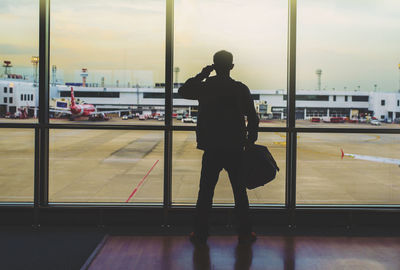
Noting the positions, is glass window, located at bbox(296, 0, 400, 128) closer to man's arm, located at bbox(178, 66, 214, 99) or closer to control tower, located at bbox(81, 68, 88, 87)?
man's arm, located at bbox(178, 66, 214, 99)

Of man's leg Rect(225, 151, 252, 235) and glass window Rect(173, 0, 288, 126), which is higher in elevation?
glass window Rect(173, 0, 288, 126)

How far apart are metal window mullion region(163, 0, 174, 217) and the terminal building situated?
9 centimetres

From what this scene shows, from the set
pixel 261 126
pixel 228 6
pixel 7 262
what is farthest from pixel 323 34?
pixel 7 262

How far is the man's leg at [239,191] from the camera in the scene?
9.51 feet

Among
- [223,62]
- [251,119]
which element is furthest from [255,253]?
[223,62]

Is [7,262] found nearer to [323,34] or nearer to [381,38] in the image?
[323,34]

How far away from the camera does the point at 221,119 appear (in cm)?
284

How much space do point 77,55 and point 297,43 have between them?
253 cm

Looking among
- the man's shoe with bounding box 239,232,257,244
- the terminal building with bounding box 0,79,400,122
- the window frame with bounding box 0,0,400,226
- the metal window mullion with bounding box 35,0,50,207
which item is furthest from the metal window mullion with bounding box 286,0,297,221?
the metal window mullion with bounding box 35,0,50,207

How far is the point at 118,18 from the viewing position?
4.53 metres

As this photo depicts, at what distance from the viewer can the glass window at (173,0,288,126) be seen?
370 centimetres

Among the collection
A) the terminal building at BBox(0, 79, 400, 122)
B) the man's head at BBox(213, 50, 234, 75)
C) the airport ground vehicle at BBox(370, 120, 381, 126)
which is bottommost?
the airport ground vehicle at BBox(370, 120, 381, 126)

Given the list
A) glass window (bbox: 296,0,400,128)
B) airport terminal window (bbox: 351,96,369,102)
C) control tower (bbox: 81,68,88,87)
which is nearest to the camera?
glass window (bbox: 296,0,400,128)

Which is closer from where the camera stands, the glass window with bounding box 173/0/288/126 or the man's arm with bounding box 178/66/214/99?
the man's arm with bounding box 178/66/214/99
